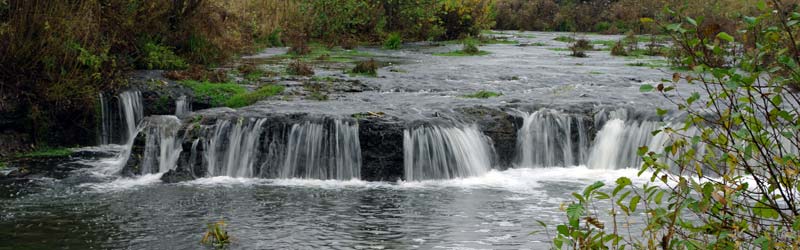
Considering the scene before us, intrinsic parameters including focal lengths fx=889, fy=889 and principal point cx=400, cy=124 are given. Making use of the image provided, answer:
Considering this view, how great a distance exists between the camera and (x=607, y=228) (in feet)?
33.7

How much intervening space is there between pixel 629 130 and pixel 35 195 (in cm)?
966

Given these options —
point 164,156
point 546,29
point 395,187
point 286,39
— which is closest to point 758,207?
point 395,187

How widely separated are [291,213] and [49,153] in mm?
6380

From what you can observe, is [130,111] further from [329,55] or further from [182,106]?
[329,55]

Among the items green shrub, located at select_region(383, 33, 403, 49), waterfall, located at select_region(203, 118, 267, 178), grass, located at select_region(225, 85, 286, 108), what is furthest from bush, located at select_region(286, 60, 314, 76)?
green shrub, located at select_region(383, 33, 403, 49)

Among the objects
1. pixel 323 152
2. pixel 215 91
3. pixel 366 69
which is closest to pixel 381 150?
pixel 323 152

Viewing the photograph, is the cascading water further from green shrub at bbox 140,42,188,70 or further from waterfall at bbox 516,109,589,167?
green shrub at bbox 140,42,188,70

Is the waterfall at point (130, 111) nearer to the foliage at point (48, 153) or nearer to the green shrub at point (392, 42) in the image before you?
the foliage at point (48, 153)

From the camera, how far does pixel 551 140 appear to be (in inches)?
616

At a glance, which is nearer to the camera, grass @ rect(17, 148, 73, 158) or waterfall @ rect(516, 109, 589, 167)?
grass @ rect(17, 148, 73, 158)

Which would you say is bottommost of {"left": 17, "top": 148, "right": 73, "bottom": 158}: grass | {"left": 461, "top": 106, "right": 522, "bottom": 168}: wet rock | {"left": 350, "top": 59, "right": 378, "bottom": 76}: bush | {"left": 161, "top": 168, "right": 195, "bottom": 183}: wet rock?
{"left": 161, "top": 168, "right": 195, "bottom": 183}: wet rock

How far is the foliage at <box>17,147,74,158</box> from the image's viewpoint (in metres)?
15.1

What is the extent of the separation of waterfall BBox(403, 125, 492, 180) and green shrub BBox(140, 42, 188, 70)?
732cm

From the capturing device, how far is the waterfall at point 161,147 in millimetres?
14156
